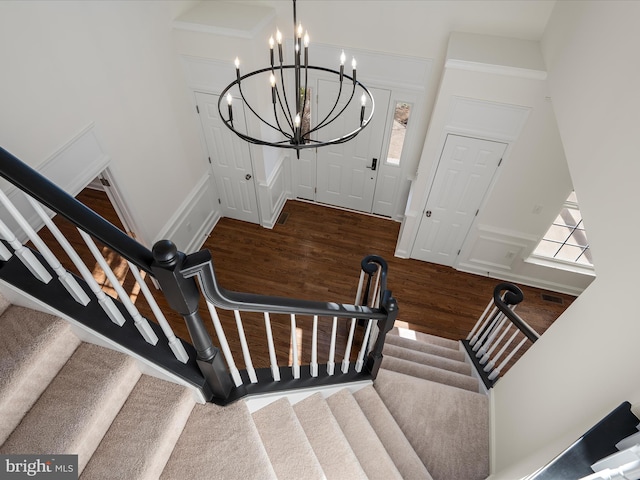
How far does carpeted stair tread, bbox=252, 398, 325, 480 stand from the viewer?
1939 millimetres

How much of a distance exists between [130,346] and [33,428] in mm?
446

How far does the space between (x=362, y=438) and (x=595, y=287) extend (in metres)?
1.62

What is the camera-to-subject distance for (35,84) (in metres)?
2.78

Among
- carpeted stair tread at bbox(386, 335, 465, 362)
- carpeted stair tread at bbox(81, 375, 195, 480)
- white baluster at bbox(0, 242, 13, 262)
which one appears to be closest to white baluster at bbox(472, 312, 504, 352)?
carpeted stair tread at bbox(386, 335, 465, 362)

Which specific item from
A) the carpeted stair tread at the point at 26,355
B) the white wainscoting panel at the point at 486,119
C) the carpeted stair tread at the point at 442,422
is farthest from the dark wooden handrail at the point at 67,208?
the white wainscoting panel at the point at 486,119

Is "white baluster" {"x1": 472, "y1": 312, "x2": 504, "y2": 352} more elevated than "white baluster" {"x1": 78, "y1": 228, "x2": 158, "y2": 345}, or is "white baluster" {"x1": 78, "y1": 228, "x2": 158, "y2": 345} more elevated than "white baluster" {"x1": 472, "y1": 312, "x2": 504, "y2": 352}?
"white baluster" {"x1": 78, "y1": 228, "x2": 158, "y2": 345}

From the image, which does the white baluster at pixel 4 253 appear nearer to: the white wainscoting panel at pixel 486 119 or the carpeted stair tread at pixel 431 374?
the carpeted stair tread at pixel 431 374

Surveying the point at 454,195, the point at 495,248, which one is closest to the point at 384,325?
the point at 454,195

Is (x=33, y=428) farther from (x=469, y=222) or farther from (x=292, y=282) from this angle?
(x=469, y=222)

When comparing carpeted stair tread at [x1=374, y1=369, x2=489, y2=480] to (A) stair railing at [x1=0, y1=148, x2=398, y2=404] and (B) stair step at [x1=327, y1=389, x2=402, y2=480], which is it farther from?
(A) stair railing at [x1=0, y1=148, x2=398, y2=404]

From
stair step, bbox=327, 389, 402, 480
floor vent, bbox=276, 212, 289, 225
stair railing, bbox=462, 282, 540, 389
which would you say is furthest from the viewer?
floor vent, bbox=276, 212, 289, 225

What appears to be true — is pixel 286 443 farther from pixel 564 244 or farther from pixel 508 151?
pixel 564 244

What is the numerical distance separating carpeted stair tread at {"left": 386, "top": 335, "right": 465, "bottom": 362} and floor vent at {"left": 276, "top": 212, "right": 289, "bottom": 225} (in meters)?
2.56

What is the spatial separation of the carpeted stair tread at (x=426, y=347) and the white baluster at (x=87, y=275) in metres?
3.04
